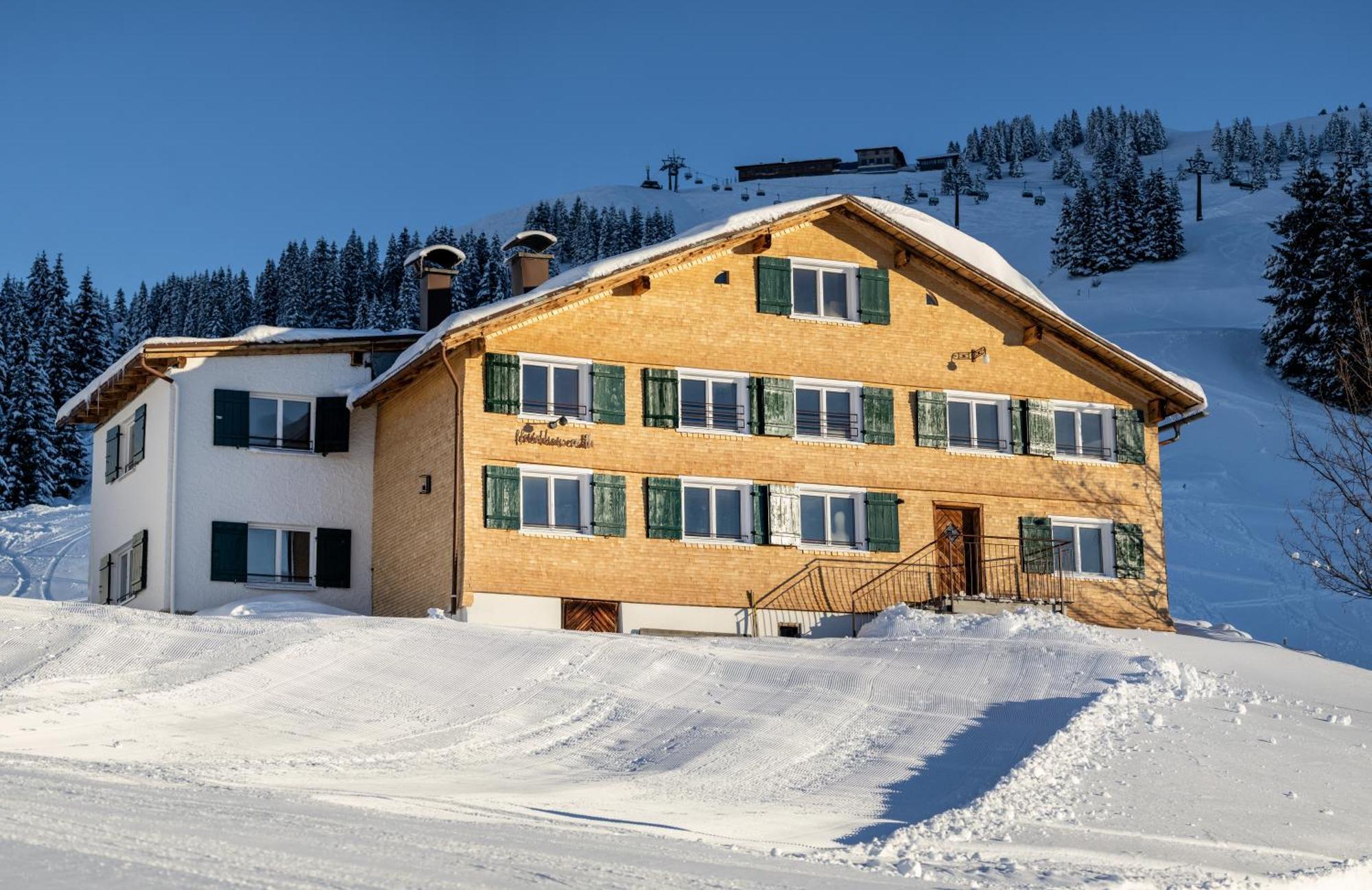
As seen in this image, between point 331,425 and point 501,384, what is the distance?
4095mm

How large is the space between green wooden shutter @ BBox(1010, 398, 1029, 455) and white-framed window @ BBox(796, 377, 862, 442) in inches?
117

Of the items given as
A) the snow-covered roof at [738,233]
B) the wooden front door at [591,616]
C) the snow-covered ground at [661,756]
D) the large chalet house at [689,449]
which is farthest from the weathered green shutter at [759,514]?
the snow-covered roof at [738,233]

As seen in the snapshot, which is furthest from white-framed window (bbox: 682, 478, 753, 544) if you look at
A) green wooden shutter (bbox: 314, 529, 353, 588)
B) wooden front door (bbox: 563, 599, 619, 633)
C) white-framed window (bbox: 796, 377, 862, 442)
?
green wooden shutter (bbox: 314, 529, 353, 588)

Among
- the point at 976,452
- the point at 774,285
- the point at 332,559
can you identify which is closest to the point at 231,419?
the point at 332,559

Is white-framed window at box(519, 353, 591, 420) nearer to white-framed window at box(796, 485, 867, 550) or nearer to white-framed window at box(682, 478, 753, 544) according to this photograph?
white-framed window at box(682, 478, 753, 544)

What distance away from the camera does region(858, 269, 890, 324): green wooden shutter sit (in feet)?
95.6

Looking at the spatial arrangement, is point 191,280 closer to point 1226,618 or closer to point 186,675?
point 1226,618

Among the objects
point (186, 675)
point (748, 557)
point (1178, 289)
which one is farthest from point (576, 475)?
point (1178, 289)

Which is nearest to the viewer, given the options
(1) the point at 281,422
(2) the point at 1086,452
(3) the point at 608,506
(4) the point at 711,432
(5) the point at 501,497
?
(5) the point at 501,497

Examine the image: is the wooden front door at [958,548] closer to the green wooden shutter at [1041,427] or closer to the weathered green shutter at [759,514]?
the green wooden shutter at [1041,427]

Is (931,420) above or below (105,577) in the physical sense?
above

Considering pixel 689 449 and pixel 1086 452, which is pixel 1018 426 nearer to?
pixel 1086 452

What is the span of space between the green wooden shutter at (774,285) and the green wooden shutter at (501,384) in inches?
180

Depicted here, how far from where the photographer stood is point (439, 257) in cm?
3139
